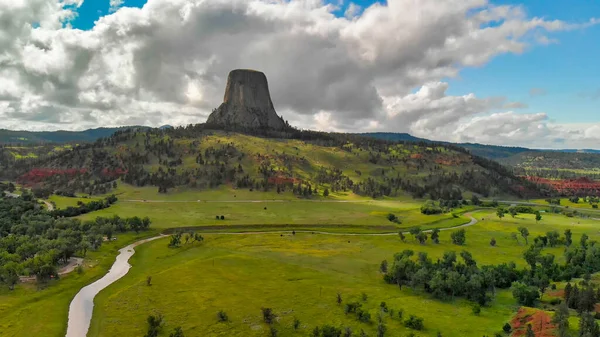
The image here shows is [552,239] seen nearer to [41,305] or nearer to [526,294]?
[526,294]

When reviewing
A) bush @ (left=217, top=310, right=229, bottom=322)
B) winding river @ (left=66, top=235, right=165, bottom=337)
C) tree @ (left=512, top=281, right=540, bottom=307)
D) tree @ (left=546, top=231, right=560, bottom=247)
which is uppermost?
tree @ (left=546, top=231, right=560, bottom=247)

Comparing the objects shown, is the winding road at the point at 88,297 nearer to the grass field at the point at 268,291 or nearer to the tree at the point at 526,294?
the grass field at the point at 268,291

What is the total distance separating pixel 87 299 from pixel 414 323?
76.3 meters

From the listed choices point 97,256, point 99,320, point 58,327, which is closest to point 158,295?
point 99,320

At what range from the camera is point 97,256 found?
12875 cm

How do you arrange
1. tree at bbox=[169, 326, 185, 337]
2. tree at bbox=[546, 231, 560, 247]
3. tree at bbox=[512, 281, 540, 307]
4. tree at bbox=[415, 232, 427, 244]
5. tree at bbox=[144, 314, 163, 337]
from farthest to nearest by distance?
tree at bbox=[415, 232, 427, 244] → tree at bbox=[546, 231, 560, 247] → tree at bbox=[512, 281, 540, 307] → tree at bbox=[144, 314, 163, 337] → tree at bbox=[169, 326, 185, 337]

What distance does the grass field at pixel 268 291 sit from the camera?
79.9 m

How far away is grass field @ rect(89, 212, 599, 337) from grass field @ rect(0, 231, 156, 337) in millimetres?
7551

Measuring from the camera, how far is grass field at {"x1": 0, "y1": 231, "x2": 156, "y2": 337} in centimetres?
7594

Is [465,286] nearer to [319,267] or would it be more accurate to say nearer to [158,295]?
[319,267]

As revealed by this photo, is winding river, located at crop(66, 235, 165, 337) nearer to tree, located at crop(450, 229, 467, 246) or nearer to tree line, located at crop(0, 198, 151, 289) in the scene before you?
tree line, located at crop(0, 198, 151, 289)

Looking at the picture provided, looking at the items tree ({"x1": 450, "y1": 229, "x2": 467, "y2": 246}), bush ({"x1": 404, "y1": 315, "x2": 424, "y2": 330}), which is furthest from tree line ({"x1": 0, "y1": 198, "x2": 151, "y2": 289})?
tree ({"x1": 450, "y1": 229, "x2": 467, "y2": 246})

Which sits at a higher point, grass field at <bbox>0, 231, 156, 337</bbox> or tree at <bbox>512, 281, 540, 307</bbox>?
tree at <bbox>512, 281, 540, 307</bbox>

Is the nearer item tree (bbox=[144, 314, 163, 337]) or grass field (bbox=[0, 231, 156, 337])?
tree (bbox=[144, 314, 163, 337])
